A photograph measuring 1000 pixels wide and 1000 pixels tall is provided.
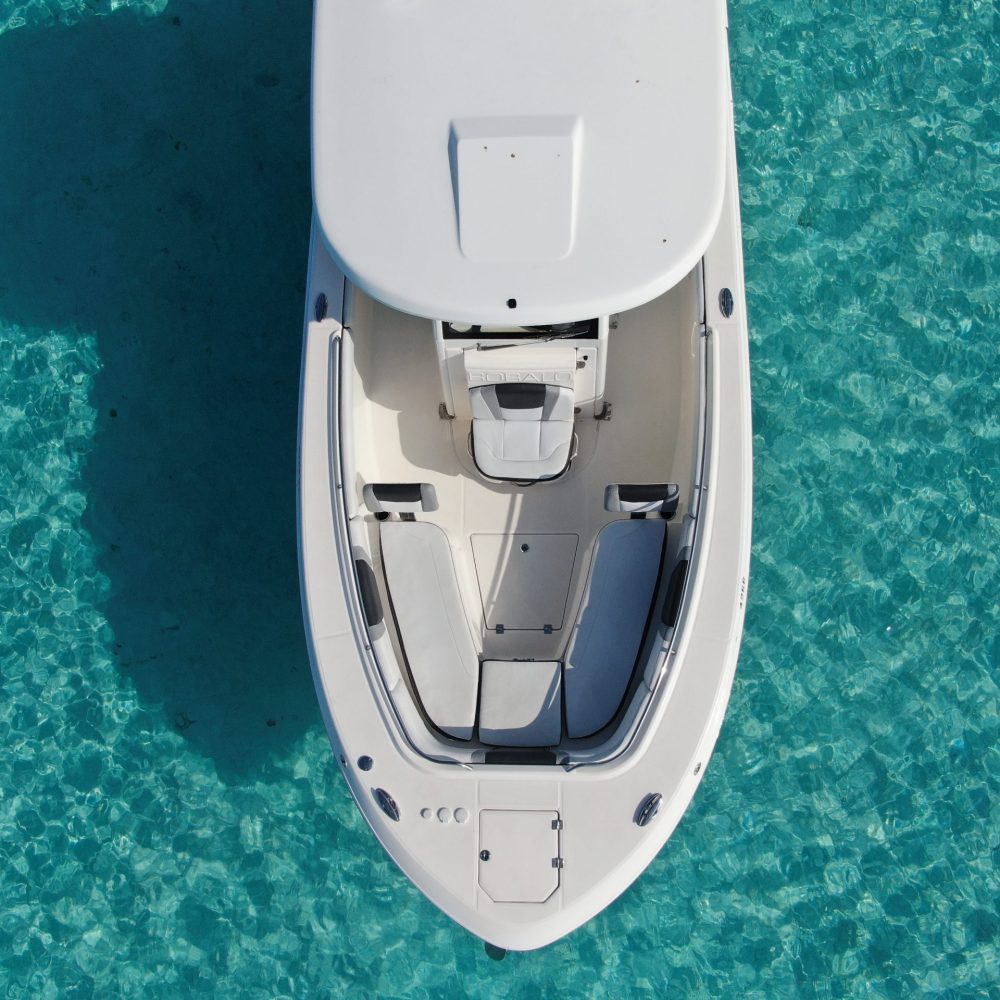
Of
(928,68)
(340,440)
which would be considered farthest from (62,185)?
(928,68)

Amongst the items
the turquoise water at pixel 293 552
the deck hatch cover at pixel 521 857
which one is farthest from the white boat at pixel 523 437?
the turquoise water at pixel 293 552

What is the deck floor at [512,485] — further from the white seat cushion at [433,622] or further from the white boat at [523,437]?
the white seat cushion at [433,622]

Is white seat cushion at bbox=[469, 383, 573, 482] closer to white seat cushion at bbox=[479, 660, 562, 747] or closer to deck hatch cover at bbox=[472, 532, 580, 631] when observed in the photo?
deck hatch cover at bbox=[472, 532, 580, 631]

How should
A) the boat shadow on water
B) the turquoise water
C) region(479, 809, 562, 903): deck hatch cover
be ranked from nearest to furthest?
region(479, 809, 562, 903): deck hatch cover
the turquoise water
the boat shadow on water

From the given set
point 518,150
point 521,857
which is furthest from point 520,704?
point 518,150

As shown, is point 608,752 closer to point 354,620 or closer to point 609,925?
point 354,620

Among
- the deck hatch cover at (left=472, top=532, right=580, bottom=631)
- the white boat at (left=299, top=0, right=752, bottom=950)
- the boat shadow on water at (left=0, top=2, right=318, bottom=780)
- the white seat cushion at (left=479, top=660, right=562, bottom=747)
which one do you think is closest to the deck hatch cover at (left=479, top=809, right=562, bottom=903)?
the white boat at (left=299, top=0, right=752, bottom=950)

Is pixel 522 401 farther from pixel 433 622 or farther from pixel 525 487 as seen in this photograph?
A: pixel 433 622
